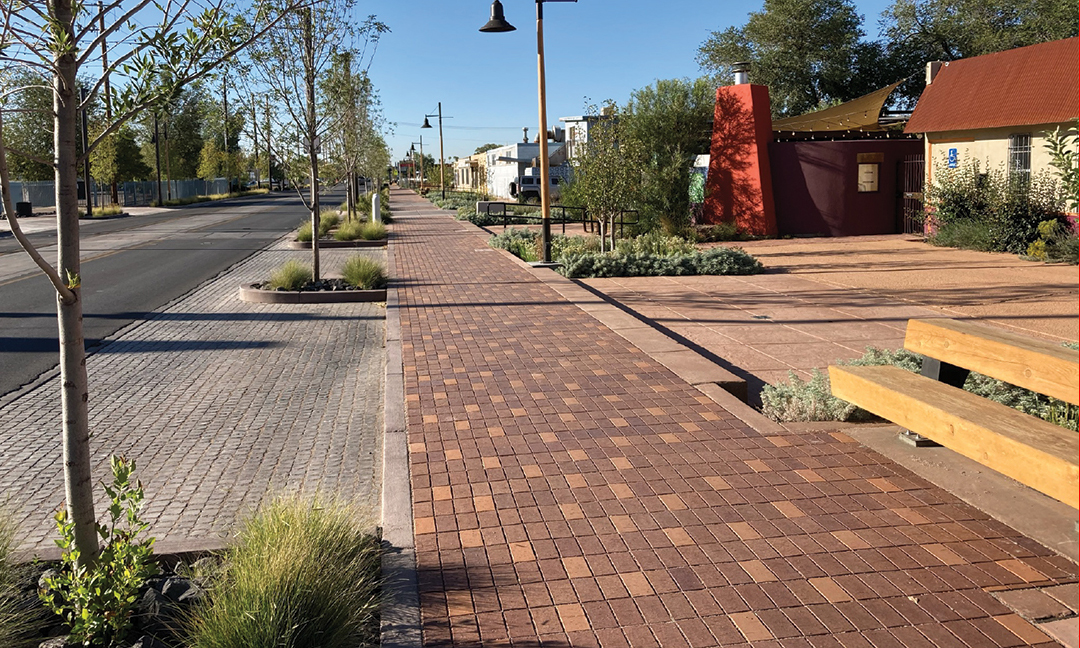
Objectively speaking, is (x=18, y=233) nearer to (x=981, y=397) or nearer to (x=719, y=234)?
(x=981, y=397)

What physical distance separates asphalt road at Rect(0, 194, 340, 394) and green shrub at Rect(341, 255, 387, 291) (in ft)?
9.52

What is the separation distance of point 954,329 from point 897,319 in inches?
261

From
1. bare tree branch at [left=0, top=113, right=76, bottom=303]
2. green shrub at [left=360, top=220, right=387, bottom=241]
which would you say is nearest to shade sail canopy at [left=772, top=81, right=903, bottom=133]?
green shrub at [left=360, top=220, right=387, bottom=241]

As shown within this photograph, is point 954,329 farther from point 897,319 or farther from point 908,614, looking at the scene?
point 897,319

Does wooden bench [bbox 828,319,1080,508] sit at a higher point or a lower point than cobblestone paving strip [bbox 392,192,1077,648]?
higher

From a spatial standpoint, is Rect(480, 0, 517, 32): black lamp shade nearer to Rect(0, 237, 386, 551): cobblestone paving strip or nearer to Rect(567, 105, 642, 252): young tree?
Rect(567, 105, 642, 252): young tree

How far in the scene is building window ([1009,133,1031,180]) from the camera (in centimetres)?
2002

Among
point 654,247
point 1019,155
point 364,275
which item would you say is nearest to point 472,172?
point 654,247

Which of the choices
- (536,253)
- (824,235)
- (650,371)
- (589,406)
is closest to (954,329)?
(589,406)

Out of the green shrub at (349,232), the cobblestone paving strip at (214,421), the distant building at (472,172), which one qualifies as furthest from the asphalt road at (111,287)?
the distant building at (472,172)

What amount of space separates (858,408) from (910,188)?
69.1 ft

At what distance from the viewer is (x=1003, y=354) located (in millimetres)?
4578

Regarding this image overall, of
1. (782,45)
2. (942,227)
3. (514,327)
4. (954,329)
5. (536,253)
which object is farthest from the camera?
(782,45)

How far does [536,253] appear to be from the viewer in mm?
19281
